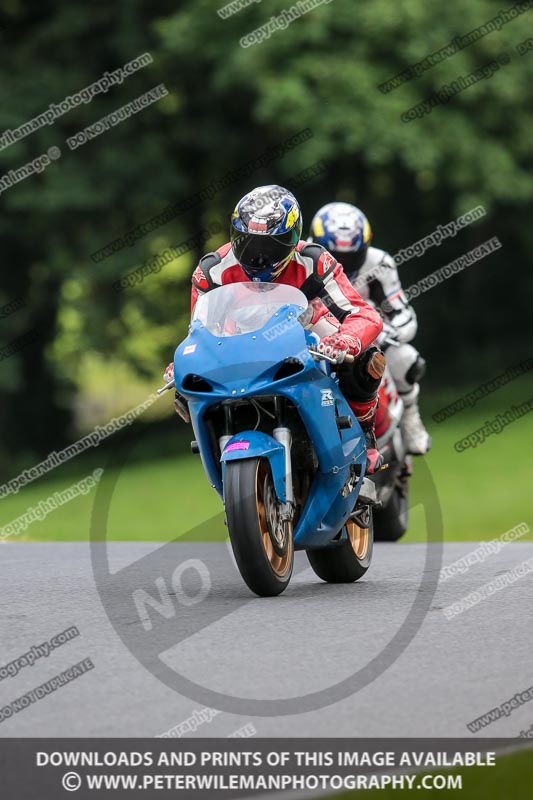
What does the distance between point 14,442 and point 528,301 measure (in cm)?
1120

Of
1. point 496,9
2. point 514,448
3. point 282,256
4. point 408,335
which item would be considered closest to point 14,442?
point 514,448

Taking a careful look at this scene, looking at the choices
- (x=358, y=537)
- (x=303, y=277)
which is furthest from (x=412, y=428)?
(x=303, y=277)

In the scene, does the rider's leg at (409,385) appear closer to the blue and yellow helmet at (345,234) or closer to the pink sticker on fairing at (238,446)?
the blue and yellow helmet at (345,234)

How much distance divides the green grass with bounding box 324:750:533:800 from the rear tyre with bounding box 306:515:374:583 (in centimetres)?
344

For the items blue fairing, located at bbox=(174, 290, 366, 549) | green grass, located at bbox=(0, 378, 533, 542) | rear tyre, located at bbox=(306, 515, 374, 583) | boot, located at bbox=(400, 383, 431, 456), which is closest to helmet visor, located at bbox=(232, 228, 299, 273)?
blue fairing, located at bbox=(174, 290, 366, 549)

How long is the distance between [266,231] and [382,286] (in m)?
4.00

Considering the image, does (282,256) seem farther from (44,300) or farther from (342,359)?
(44,300)

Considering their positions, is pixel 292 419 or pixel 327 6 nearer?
pixel 292 419

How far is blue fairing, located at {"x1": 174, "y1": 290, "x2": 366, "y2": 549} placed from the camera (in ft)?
21.9

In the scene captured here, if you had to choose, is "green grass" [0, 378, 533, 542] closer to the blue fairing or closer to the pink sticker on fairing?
the blue fairing

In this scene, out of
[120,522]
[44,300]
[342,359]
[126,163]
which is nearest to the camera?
[342,359]

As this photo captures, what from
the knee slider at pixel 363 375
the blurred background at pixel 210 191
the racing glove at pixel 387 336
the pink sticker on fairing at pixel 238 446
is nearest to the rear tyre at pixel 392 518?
the racing glove at pixel 387 336

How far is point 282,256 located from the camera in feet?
23.6

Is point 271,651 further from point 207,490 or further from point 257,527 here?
point 207,490
